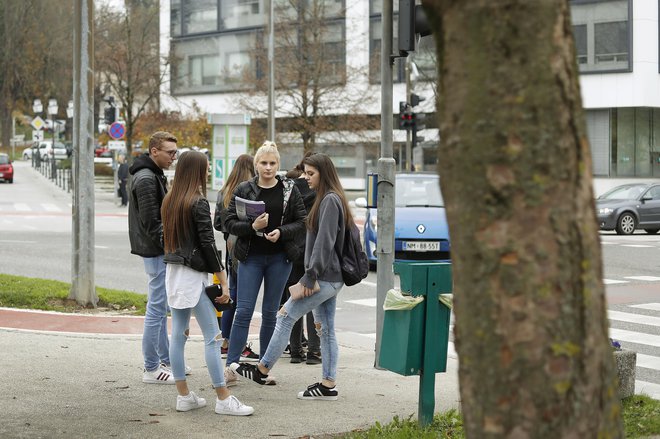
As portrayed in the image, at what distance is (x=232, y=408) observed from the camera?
693 centimetres

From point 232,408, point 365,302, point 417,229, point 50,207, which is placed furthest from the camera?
point 50,207

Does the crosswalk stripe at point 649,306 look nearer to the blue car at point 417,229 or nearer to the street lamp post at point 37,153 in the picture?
the blue car at point 417,229

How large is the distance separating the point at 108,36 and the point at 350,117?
47.9 ft

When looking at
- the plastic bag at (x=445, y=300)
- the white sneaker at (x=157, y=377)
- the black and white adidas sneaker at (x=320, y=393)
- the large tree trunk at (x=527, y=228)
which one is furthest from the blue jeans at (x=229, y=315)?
the large tree trunk at (x=527, y=228)

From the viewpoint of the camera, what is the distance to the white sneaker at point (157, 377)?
26.5ft

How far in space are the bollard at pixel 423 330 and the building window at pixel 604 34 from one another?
41145 mm

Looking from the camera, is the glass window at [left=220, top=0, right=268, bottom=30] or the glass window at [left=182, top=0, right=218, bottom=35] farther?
the glass window at [left=182, top=0, right=218, bottom=35]

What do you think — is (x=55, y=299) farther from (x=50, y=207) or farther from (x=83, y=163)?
(x=50, y=207)

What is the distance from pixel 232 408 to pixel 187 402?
1.09 feet

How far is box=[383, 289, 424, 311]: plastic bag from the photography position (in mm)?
6414

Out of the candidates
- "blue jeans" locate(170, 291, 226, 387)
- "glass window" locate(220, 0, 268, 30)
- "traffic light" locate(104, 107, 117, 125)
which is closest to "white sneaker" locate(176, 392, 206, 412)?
"blue jeans" locate(170, 291, 226, 387)

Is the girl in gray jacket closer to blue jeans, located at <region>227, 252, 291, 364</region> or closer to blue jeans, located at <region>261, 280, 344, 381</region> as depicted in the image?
blue jeans, located at <region>261, 280, 344, 381</region>

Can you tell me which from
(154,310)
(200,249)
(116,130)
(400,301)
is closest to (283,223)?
(200,249)

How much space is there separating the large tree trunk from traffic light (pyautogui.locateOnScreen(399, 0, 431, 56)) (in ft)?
17.8
